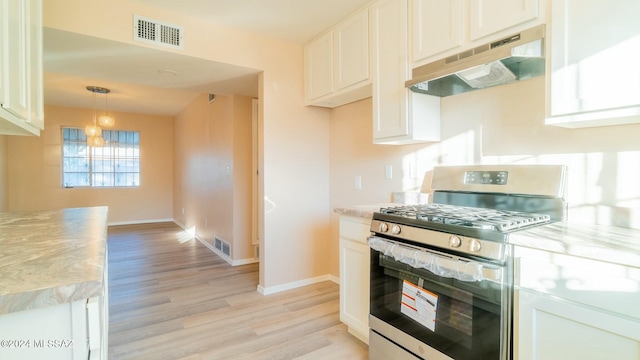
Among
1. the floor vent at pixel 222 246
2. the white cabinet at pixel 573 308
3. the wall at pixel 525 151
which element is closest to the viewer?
the white cabinet at pixel 573 308

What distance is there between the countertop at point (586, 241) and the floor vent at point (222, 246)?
3.66 m

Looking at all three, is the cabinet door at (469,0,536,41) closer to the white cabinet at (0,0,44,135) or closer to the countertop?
the countertop

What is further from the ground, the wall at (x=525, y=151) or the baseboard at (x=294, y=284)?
the wall at (x=525, y=151)

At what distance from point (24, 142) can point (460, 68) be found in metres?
7.85

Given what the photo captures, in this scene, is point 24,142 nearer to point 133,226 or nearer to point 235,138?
point 133,226

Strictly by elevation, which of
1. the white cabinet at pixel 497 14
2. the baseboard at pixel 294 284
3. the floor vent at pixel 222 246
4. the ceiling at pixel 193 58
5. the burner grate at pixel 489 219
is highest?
the ceiling at pixel 193 58

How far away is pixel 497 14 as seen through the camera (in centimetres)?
160

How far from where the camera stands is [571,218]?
159cm

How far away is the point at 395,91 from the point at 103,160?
7.31m

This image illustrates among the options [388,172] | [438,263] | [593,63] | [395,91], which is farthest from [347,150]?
[593,63]

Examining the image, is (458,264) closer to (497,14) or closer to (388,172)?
(497,14)

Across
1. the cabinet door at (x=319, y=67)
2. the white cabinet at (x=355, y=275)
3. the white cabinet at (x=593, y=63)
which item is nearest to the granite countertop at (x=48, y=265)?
the white cabinet at (x=355, y=275)

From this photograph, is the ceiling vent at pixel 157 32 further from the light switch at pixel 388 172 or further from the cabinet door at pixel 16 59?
the light switch at pixel 388 172

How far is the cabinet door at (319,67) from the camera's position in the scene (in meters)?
2.87
